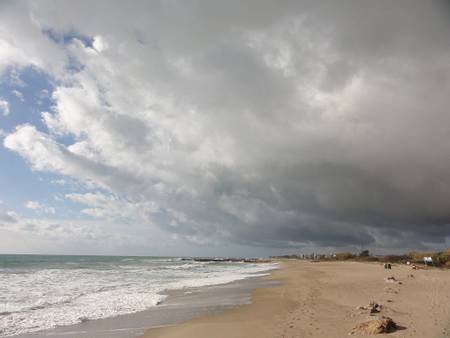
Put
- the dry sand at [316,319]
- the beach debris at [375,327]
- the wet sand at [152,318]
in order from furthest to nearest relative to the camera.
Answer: the wet sand at [152,318] < the dry sand at [316,319] < the beach debris at [375,327]

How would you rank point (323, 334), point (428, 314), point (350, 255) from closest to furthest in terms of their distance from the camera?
point (323, 334), point (428, 314), point (350, 255)

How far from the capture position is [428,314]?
43.0 feet

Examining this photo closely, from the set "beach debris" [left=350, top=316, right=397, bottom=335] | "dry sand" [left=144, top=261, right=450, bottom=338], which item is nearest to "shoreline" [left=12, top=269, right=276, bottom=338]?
"dry sand" [left=144, top=261, right=450, bottom=338]

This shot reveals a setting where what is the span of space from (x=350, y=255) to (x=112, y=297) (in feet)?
302

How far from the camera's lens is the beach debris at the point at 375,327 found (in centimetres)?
1019

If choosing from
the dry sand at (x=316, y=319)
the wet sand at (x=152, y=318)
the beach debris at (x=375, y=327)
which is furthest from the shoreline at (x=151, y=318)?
the beach debris at (x=375, y=327)

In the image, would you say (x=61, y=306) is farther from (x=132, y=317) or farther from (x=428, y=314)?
(x=428, y=314)

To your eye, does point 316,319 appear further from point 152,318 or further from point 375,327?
point 152,318

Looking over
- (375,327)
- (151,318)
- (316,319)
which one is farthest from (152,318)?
(375,327)

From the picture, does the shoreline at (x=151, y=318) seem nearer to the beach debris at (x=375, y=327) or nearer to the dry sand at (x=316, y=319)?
the dry sand at (x=316, y=319)

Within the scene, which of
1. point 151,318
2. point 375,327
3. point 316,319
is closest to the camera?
point 375,327

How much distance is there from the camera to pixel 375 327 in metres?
10.3

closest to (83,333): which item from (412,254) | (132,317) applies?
(132,317)

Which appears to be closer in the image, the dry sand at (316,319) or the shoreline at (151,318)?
the dry sand at (316,319)
